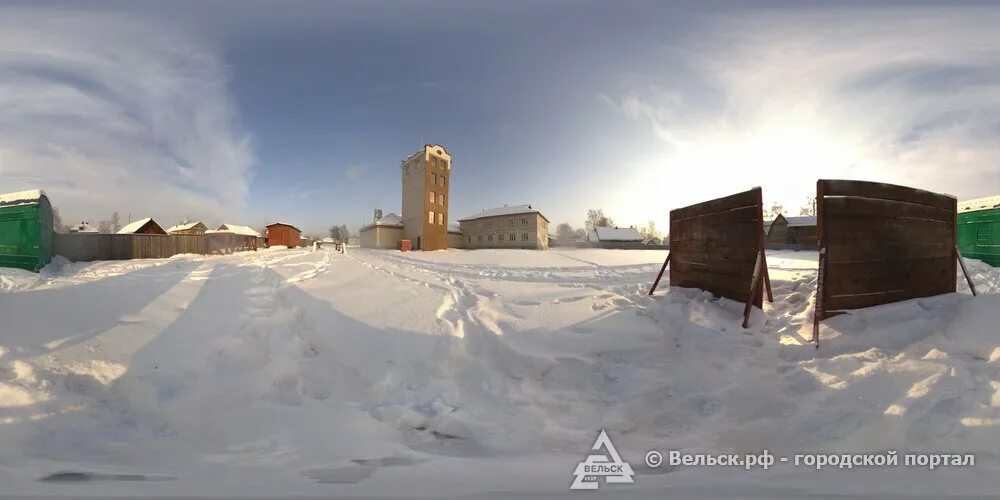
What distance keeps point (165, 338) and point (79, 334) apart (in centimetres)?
92

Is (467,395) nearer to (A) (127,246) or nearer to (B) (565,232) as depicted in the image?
(A) (127,246)

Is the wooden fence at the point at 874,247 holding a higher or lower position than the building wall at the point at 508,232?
lower

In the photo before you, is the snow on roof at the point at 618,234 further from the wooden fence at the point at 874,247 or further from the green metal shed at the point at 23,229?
the green metal shed at the point at 23,229

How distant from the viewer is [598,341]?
493cm

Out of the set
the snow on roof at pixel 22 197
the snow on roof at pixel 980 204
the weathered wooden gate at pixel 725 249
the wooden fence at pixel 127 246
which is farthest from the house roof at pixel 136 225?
the snow on roof at pixel 980 204

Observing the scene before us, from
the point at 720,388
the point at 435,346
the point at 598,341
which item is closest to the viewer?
the point at 720,388

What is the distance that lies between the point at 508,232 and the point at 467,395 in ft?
133

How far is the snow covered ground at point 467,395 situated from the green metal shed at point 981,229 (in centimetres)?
1296

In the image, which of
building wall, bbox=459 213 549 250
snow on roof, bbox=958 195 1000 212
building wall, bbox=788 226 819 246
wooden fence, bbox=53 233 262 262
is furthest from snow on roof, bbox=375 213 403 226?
building wall, bbox=788 226 819 246

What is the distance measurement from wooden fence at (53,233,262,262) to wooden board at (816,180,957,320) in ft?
74.8

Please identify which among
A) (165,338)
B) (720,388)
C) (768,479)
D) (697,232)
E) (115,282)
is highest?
(697,232)

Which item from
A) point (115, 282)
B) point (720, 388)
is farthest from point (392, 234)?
point (720, 388)

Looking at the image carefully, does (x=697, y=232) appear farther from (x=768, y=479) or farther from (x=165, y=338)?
(x=165, y=338)

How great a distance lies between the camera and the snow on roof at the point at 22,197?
10734 mm
